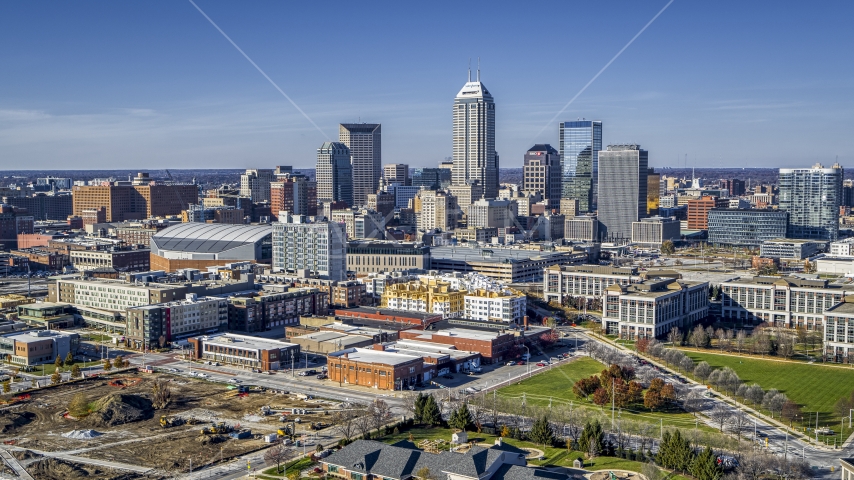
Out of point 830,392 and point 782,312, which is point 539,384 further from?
point 782,312

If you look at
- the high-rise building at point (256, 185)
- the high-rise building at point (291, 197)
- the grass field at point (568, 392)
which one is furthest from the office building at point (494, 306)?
the high-rise building at point (256, 185)

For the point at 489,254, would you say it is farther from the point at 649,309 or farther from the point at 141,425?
the point at 141,425

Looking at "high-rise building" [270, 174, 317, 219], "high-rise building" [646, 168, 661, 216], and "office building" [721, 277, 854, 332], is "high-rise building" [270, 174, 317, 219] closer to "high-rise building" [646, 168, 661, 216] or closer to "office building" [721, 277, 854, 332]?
"high-rise building" [646, 168, 661, 216]

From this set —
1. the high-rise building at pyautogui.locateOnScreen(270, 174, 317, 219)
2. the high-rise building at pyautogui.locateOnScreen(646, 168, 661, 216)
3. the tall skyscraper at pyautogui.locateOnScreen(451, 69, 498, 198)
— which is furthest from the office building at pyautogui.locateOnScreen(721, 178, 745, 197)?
the high-rise building at pyautogui.locateOnScreen(270, 174, 317, 219)

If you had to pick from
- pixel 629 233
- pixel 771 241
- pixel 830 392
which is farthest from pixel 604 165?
pixel 830 392

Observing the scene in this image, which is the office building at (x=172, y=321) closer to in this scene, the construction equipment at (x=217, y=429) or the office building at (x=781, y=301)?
the construction equipment at (x=217, y=429)

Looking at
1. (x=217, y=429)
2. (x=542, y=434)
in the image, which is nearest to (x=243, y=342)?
(x=217, y=429)
